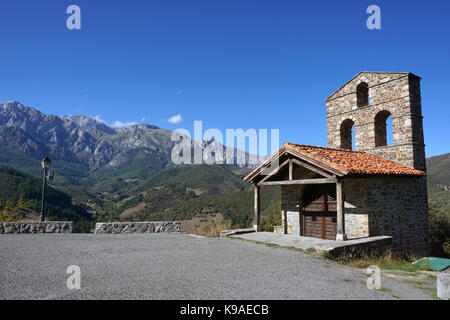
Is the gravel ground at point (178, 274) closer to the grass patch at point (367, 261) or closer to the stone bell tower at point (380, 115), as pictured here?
the grass patch at point (367, 261)

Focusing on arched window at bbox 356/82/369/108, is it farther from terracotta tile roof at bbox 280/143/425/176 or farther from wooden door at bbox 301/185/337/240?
wooden door at bbox 301/185/337/240

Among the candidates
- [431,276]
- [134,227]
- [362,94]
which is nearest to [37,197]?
[134,227]

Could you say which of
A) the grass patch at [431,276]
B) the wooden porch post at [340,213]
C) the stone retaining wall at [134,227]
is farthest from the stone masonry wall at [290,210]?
the grass patch at [431,276]

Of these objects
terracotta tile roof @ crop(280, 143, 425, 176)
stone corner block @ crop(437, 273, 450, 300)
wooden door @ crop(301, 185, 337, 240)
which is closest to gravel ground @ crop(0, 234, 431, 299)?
stone corner block @ crop(437, 273, 450, 300)

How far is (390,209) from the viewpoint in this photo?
1120 cm

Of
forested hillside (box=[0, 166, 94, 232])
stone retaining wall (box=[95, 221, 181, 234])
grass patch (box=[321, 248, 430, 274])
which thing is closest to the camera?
grass patch (box=[321, 248, 430, 274])

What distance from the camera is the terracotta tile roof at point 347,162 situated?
9.66m

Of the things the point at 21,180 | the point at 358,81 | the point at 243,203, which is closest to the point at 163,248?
the point at 358,81

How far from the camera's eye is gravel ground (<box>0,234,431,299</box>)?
4676mm

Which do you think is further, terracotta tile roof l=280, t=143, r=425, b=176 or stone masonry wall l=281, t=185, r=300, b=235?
stone masonry wall l=281, t=185, r=300, b=235

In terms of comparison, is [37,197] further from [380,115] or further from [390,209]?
[390,209]

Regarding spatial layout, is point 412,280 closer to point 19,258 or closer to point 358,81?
point 19,258

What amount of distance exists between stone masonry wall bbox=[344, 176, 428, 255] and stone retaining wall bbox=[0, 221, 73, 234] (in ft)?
38.0

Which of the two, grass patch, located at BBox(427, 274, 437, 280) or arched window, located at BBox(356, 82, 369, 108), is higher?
arched window, located at BBox(356, 82, 369, 108)
